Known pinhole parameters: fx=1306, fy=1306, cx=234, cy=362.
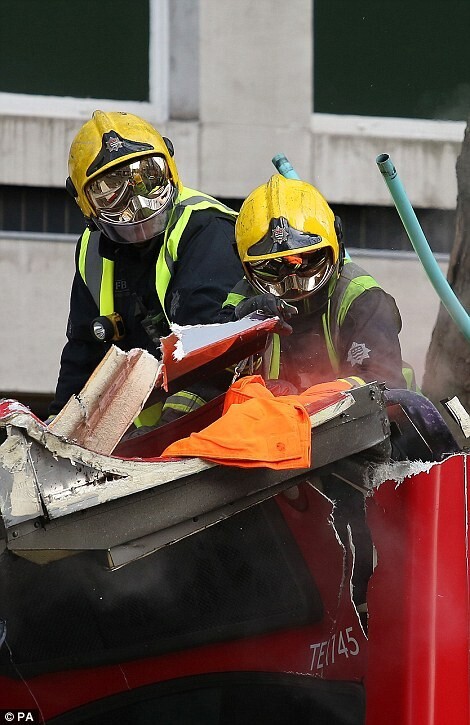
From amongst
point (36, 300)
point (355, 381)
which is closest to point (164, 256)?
point (355, 381)

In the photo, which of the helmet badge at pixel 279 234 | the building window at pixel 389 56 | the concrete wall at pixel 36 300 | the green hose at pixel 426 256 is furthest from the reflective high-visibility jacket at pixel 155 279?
the building window at pixel 389 56

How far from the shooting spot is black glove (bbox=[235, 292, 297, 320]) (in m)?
3.64

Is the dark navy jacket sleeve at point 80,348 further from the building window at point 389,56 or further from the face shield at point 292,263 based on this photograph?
the building window at point 389,56

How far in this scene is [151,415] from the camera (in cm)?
387

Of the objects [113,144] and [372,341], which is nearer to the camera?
[372,341]

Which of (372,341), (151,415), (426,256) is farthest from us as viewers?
(426,256)

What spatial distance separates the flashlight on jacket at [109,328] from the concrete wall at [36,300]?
16.1ft

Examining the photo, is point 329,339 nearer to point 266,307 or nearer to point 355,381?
point 266,307

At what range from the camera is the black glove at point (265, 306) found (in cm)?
364

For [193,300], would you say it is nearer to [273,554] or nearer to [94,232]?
[94,232]

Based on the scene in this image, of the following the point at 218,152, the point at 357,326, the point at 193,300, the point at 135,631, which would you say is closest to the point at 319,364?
the point at 357,326

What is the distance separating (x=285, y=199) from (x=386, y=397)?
973 mm

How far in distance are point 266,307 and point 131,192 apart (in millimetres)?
922

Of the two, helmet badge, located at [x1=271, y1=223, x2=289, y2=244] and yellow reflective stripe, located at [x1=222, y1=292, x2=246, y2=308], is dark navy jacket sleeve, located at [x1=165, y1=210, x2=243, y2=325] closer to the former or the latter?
yellow reflective stripe, located at [x1=222, y1=292, x2=246, y2=308]
